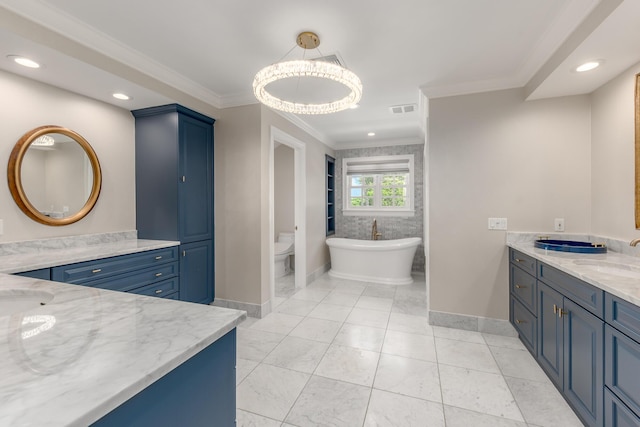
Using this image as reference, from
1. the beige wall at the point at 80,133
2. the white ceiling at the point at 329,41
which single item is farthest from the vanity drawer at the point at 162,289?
the white ceiling at the point at 329,41

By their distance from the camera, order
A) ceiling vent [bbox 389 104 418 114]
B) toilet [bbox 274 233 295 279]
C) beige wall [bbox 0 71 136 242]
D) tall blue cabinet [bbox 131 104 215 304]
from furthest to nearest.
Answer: toilet [bbox 274 233 295 279], ceiling vent [bbox 389 104 418 114], tall blue cabinet [bbox 131 104 215 304], beige wall [bbox 0 71 136 242]

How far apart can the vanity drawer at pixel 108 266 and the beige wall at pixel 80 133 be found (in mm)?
654

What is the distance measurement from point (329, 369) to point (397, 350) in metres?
0.67

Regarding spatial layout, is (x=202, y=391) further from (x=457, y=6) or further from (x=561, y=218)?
(x=561, y=218)

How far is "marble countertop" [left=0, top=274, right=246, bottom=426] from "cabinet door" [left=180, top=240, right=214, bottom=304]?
6.28 ft

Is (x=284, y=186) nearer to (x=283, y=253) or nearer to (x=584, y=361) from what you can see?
(x=283, y=253)

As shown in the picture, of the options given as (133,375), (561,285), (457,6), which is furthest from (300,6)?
(561,285)

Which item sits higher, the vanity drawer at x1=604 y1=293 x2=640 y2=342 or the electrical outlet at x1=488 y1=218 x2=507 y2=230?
the electrical outlet at x1=488 y1=218 x2=507 y2=230

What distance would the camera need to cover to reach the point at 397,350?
8.18 feet

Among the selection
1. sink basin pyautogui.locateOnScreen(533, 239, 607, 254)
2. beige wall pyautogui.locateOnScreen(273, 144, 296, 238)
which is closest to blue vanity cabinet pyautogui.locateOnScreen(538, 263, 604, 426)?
sink basin pyautogui.locateOnScreen(533, 239, 607, 254)

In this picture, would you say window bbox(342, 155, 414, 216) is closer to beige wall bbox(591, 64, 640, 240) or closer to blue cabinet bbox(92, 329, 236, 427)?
beige wall bbox(591, 64, 640, 240)

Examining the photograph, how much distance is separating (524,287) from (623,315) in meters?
1.21

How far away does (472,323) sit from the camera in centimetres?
290

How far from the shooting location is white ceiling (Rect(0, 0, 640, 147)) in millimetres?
1772
